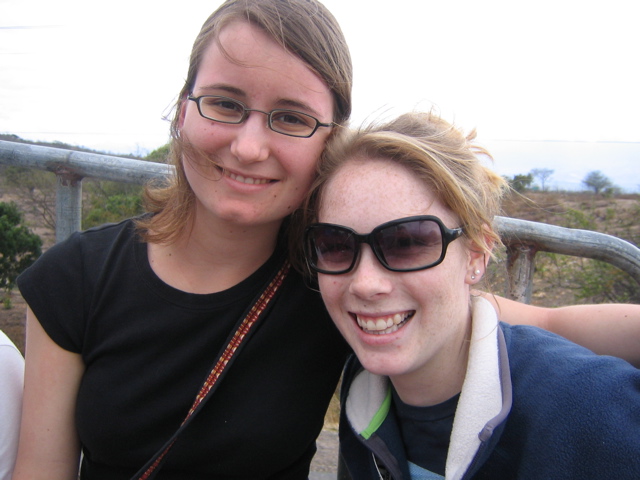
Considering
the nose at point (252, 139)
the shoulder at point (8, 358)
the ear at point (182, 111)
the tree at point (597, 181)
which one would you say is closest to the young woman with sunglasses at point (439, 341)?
the nose at point (252, 139)

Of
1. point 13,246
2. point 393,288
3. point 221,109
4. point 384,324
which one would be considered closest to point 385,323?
point 384,324

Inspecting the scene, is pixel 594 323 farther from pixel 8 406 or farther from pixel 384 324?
pixel 8 406

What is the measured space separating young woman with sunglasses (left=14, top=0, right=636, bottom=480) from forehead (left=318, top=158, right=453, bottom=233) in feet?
0.72

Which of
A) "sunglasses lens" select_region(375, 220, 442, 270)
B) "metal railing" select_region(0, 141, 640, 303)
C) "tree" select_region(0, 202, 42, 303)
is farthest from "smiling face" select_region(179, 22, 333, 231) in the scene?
"tree" select_region(0, 202, 42, 303)

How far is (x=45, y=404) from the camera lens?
1.75 meters

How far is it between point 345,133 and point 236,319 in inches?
30.3

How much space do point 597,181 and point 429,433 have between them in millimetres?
12823

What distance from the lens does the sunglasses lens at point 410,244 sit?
138 cm

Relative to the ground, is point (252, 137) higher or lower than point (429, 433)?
higher

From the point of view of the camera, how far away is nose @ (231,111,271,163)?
60.8 inches

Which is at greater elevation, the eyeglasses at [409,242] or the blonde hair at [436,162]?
the blonde hair at [436,162]

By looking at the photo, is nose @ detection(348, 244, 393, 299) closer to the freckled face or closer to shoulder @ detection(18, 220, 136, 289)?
the freckled face

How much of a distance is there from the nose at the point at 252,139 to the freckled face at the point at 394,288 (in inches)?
11.8

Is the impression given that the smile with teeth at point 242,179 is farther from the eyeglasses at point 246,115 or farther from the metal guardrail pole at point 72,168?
the metal guardrail pole at point 72,168
